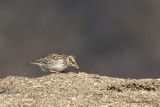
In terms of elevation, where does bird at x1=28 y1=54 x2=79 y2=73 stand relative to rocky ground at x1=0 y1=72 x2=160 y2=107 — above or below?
above

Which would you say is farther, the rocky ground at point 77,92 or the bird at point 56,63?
the bird at point 56,63

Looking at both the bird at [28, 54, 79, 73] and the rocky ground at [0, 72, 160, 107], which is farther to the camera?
the bird at [28, 54, 79, 73]

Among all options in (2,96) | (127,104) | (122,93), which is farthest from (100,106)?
(2,96)

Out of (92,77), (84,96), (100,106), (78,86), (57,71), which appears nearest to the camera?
(100,106)

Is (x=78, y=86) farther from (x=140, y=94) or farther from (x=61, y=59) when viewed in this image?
(x=61, y=59)

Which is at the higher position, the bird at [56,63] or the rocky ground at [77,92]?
the bird at [56,63]
